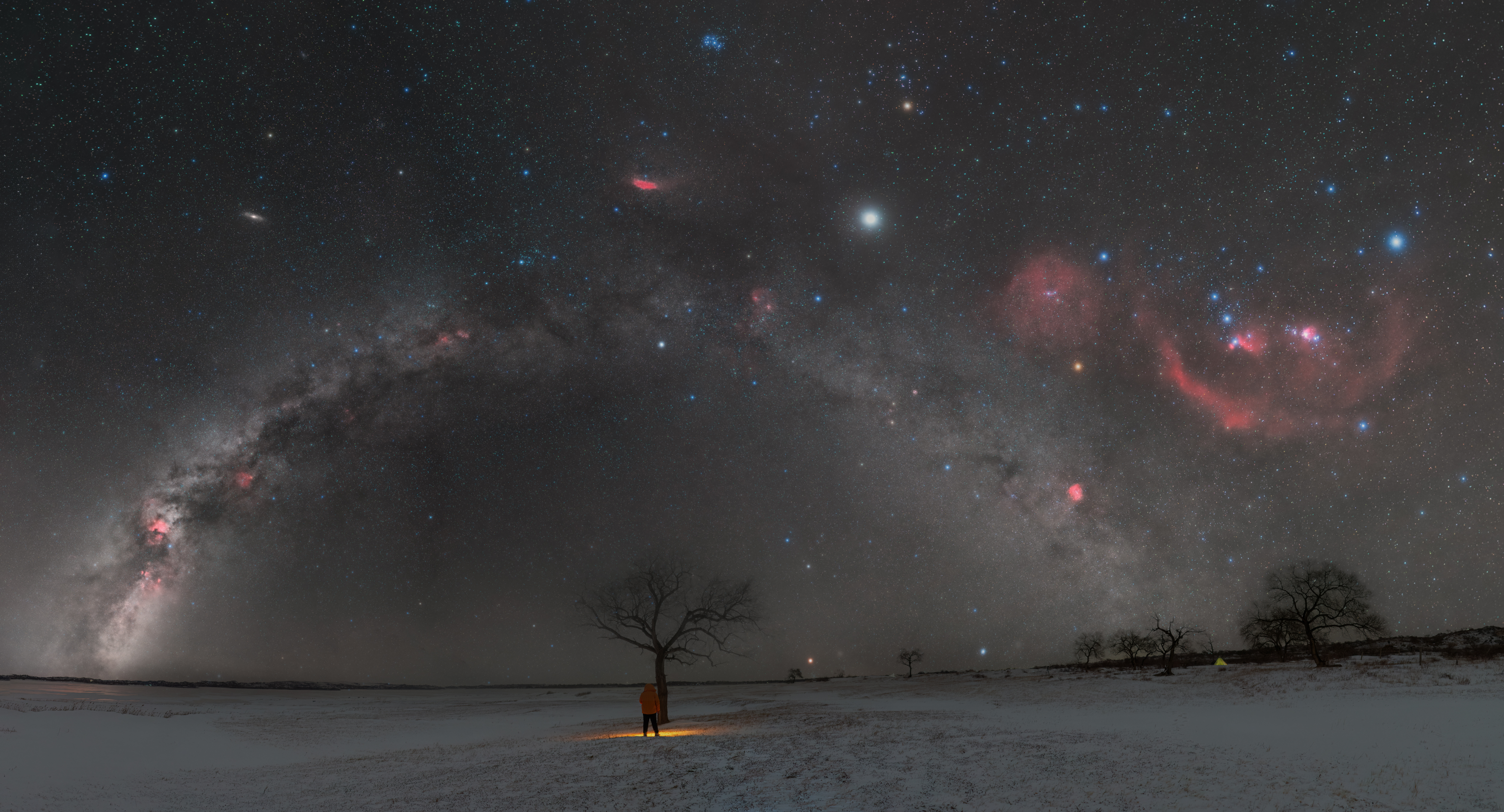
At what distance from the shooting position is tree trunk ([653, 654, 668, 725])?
111ft

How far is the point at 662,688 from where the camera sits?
113ft

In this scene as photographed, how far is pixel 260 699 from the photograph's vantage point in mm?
73812

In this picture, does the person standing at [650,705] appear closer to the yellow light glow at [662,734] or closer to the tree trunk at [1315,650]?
the yellow light glow at [662,734]

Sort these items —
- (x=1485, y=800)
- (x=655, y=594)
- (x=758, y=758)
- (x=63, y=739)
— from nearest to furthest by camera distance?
(x=1485, y=800) → (x=758, y=758) → (x=63, y=739) → (x=655, y=594)

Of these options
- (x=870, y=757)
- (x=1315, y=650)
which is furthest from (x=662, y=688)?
(x=1315, y=650)

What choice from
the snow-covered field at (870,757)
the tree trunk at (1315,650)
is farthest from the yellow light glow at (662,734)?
the tree trunk at (1315,650)

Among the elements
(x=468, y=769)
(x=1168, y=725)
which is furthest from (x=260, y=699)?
(x=1168, y=725)

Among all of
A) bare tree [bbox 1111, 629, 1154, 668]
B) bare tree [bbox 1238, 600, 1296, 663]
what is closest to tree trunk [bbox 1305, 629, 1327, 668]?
bare tree [bbox 1238, 600, 1296, 663]

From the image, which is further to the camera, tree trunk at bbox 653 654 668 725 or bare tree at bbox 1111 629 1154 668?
bare tree at bbox 1111 629 1154 668

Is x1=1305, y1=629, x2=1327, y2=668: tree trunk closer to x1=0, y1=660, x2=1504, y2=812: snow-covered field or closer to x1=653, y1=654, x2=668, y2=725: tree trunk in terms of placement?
x1=0, y1=660, x2=1504, y2=812: snow-covered field

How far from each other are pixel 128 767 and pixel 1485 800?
3498cm

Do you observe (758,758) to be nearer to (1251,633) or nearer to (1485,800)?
(1485,800)

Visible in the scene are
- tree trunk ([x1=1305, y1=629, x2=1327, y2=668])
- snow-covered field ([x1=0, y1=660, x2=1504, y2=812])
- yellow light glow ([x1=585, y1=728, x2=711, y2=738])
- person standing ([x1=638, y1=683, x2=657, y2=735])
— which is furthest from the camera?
tree trunk ([x1=1305, y1=629, x2=1327, y2=668])

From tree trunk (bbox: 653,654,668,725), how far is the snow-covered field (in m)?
1.83
